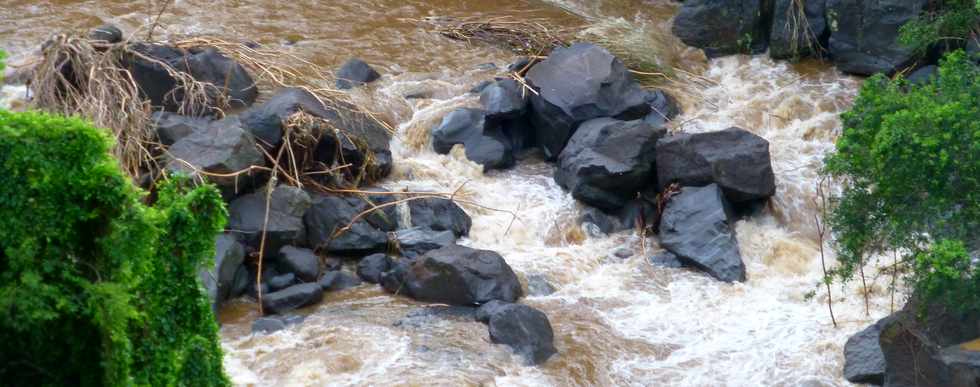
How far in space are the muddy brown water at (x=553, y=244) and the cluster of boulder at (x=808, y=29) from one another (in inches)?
11.7

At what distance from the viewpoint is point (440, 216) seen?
1197cm

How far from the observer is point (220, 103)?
1243cm

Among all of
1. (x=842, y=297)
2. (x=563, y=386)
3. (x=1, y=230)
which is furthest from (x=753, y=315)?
(x=1, y=230)

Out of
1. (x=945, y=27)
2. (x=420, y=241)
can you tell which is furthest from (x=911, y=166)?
(x=945, y=27)

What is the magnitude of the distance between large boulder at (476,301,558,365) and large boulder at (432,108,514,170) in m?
3.40

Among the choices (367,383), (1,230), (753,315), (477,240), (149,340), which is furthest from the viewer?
(477,240)

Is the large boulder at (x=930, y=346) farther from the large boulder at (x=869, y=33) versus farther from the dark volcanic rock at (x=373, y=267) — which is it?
the large boulder at (x=869, y=33)

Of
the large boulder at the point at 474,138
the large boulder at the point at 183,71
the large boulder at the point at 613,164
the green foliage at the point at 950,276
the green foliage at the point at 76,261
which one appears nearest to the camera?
the green foliage at the point at 76,261

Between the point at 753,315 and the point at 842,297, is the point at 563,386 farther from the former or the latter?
the point at 842,297

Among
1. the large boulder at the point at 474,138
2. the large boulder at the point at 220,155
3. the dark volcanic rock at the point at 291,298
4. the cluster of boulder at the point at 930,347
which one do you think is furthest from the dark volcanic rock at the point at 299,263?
the cluster of boulder at the point at 930,347

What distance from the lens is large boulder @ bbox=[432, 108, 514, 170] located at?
42.9ft

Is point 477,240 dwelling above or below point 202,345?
below

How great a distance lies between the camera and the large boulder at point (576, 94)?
13.3 meters

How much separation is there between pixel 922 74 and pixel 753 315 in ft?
17.9
